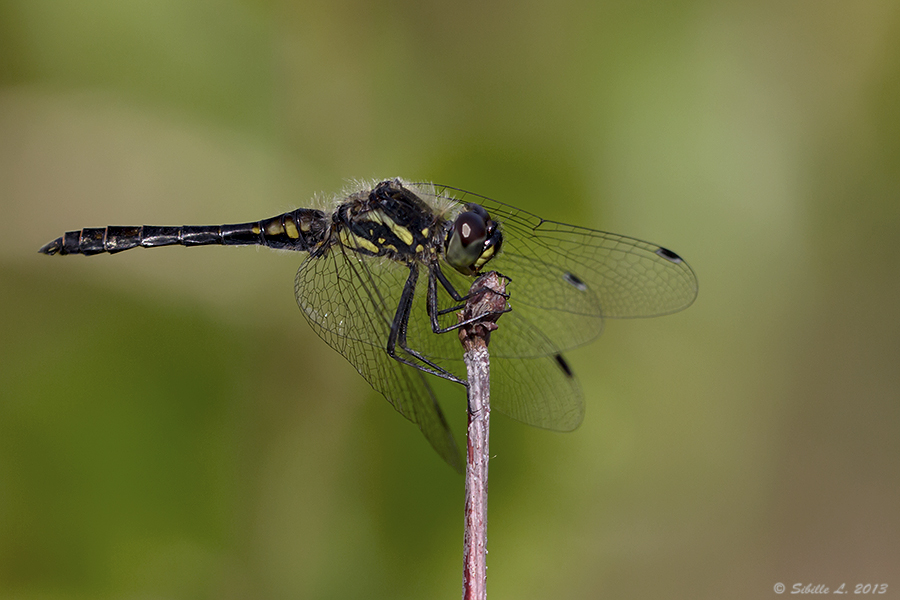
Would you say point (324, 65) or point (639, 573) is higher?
point (324, 65)

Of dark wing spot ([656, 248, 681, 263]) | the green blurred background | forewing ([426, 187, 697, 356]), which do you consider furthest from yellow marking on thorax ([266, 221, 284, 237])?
dark wing spot ([656, 248, 681, 263])

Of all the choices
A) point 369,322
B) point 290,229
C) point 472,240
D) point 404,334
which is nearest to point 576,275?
point 472,240

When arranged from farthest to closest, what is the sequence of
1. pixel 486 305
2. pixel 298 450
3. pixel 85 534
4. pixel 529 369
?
1. pixel 529 369
2. pixel 298 450
3. pixel 85 534
4. pixel 486 305

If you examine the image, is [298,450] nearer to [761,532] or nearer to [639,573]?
[639,573]

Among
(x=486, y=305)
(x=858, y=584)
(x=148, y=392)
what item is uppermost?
(x=486, y=305)

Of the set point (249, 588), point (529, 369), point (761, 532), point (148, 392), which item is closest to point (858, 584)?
point (761, 532)

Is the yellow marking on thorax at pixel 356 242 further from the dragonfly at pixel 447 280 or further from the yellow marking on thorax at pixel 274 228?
the yellow marking on thorax at pixel 274 228
